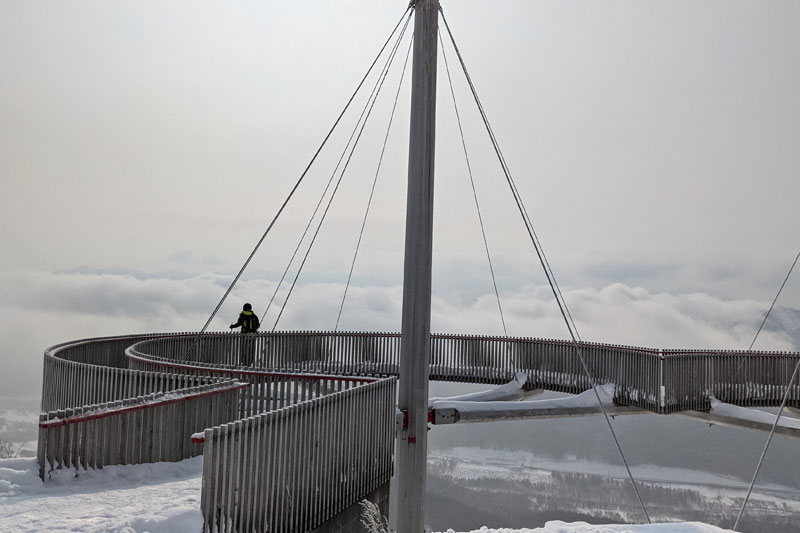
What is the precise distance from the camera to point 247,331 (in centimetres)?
1966

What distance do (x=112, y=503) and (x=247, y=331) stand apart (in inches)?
512

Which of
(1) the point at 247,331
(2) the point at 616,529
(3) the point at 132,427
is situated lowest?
(2) the point at 616,529

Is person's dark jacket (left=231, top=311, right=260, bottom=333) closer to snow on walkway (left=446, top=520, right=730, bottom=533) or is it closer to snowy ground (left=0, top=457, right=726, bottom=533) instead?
snowy ground (left=0, top=457, right=726, bottom=533)

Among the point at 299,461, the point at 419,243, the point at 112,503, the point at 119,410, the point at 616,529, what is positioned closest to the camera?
the point at 616,529

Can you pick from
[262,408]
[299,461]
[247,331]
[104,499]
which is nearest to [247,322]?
[247,331]

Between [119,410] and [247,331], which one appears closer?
[119,410]

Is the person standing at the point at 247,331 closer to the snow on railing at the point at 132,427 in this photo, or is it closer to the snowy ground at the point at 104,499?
the snow on railing at the point at 132,427

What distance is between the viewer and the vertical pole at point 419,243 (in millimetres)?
8797

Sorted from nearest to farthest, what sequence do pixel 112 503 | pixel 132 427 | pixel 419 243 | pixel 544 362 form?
pixel 112 503
pixel 132 427
pixel 419 243
pixel 544 362

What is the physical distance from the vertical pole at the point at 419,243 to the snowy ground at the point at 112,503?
2272 millimetres

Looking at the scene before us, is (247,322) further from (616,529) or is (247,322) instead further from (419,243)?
(616,529)

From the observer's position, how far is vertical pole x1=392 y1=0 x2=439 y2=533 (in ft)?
28.9

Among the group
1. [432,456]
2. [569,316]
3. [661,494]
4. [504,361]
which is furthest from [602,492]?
[569,316]

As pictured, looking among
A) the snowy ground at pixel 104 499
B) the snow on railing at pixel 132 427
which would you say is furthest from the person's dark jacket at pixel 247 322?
the snowy ground at pixel 104 499
